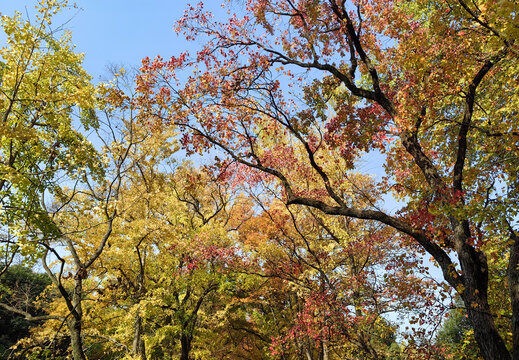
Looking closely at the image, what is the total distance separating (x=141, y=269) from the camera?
1068cm

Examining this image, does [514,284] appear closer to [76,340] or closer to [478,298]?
[478,298]

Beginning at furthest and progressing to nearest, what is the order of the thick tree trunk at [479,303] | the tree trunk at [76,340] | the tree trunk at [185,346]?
the tree trunk at [185,346], the tree trunk at [76,340], the thick tree trunk at [479,303]

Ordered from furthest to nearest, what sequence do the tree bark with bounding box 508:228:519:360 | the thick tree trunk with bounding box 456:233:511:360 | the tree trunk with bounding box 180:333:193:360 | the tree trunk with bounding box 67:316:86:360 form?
1. the tree trunk with bounding box 180:333:193:360
2. the tree trunk with bounding box 67:316:86:360
3. the tree bark with bounding box 508:228:519:360
4. the thick tree trunk with bounding box 456:233:511:360

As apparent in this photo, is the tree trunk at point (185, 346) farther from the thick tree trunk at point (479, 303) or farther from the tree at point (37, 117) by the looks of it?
the thick tree trunk at point (479, 303)

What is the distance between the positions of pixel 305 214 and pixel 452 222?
331 inches

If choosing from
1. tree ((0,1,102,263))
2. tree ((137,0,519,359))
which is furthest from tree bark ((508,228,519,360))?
tree ((0,1,102,263))

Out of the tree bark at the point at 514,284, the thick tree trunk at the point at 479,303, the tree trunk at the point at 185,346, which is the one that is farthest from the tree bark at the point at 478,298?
the tree trunk at the point at 185,346

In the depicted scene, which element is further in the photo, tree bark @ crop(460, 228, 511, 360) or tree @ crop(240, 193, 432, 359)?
tree @ crop(240, 193, 432, 359)

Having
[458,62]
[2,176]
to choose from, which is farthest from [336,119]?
[2,176]

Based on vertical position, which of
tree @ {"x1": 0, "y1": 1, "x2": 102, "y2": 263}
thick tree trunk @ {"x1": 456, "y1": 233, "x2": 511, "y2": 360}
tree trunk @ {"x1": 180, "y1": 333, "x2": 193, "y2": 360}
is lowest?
tree trunk @ {"x1": 180, "y1": 333, "x2": 193, "y2": 360}

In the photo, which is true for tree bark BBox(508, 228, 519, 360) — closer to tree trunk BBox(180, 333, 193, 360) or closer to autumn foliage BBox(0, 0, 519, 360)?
autumn foliage BBox(0, 0, 519, 360)

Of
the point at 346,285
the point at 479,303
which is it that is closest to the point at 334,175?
the point at 346,285

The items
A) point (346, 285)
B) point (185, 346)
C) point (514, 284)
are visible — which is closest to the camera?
point (514, 284)

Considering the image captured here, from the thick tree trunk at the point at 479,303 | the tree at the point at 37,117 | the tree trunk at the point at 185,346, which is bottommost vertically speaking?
the tree trunk at the point at 185,346
